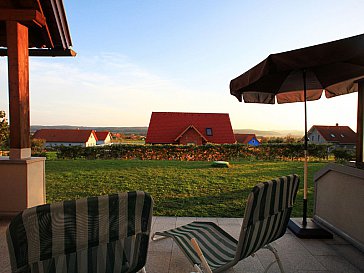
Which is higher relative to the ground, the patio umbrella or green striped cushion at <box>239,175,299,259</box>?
A: the patio umbrella

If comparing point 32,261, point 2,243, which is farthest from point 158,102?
point 32,261

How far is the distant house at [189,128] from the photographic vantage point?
944 inches

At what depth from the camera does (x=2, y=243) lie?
3152 mm

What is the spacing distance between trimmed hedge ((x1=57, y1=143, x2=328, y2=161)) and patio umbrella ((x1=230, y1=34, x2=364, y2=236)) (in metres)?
10.4

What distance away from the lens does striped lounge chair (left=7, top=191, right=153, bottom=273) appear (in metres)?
1.11

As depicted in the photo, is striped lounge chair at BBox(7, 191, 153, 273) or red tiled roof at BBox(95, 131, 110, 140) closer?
striped lounge chair at BBox(7, 191, 153, 273)

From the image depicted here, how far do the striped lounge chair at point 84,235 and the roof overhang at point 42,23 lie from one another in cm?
402

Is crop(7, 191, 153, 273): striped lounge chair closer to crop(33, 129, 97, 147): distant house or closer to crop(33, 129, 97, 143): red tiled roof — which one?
crop(33, 129, 97, 147): distant house

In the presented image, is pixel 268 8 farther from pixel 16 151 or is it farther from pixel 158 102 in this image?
pixel 158 102

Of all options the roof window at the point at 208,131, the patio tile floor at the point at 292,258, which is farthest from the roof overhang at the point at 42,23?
the roof window at the point at 208,131

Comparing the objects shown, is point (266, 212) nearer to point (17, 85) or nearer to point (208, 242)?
point (208, 242)

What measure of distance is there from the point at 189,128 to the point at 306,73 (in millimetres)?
20021

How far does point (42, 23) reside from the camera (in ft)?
14.3

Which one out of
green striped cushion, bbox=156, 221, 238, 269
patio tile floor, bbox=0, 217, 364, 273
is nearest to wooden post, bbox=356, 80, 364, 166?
patio tile floor, bbox=0, 217, 364, 273
